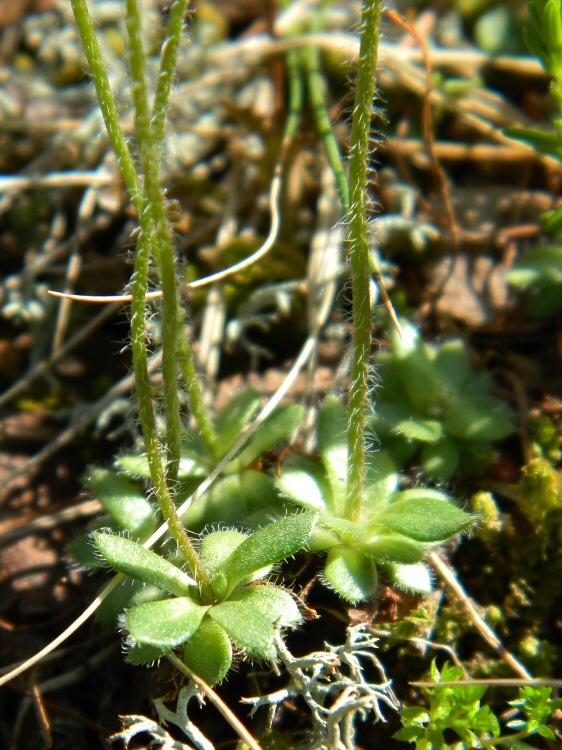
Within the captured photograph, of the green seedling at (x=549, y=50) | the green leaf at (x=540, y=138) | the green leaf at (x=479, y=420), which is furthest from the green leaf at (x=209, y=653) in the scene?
the green leaf at (x=540, y=138)

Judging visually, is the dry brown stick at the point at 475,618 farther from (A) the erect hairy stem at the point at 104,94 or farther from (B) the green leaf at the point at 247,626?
(A) the erect hairy stem at the point at 104,94

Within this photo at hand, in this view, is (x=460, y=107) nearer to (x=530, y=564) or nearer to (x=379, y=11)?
(x=379, y=11)

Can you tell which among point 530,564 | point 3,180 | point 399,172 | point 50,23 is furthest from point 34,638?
point 50,23

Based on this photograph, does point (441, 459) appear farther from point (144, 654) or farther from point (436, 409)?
point (144, 654)

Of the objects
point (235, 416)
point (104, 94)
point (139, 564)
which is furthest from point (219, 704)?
point (104, 94)

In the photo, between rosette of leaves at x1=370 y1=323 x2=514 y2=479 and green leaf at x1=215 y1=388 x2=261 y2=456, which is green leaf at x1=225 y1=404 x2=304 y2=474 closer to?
green leaf at x1=215 y1=388 x2=261 y2=456

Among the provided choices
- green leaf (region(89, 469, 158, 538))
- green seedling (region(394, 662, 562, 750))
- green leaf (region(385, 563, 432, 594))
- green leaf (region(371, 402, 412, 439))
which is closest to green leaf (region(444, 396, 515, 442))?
green leaf (region(371, 402, 412, 439))
